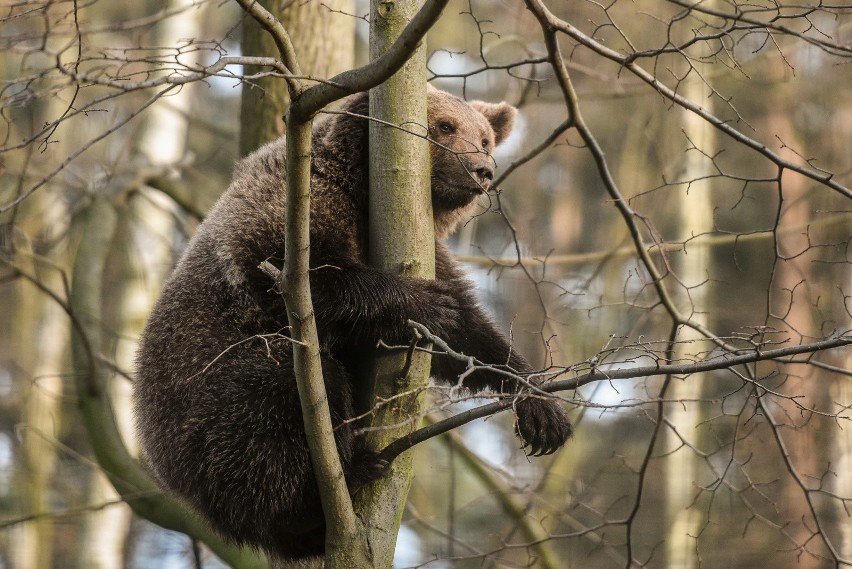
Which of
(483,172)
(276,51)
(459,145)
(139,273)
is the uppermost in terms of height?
(276,51)

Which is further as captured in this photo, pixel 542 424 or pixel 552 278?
pixel 552 278

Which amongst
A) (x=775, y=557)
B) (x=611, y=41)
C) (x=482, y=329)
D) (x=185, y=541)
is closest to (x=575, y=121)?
(x=482, y=329)

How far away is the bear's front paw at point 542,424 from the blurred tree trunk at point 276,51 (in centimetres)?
296

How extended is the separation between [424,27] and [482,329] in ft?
9.71

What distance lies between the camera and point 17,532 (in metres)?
14.7

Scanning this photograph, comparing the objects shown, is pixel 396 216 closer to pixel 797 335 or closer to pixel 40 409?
pixel 797 335

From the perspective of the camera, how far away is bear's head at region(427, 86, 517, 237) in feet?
18.6

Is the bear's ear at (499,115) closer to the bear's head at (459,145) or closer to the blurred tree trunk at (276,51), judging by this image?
the bear's head at (459,145)

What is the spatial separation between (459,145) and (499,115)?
1050mm

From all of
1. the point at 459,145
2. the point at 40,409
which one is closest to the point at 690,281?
the point at 459,145

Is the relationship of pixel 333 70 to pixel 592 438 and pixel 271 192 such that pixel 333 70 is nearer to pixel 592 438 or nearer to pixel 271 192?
pixel 271 192

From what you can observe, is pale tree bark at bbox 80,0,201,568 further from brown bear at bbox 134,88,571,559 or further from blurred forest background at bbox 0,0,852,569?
brown bear at bbox 134,88,571,559

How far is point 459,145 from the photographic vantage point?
6.04 m

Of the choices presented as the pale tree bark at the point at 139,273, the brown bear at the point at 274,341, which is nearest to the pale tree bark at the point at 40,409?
the pale tree bark at the point at 139,273
